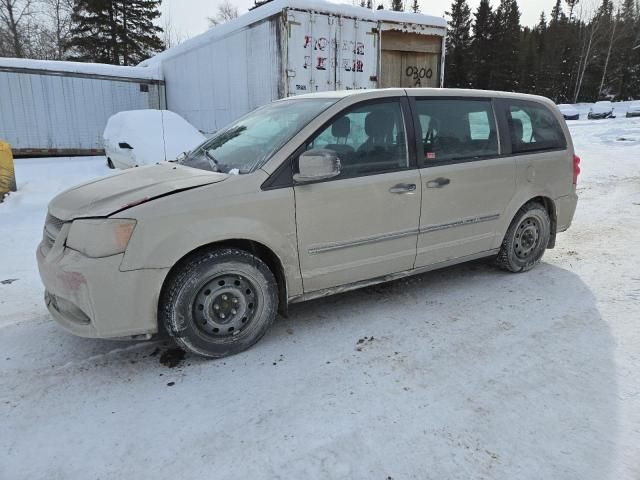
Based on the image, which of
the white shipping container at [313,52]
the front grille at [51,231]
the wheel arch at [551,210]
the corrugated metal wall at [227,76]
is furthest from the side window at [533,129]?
the corrugated metal wall at [227,76]

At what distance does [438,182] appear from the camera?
379cm

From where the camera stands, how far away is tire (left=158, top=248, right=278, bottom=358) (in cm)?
293

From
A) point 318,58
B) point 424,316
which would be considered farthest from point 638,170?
point 424,316

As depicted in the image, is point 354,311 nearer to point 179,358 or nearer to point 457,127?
point 179,358

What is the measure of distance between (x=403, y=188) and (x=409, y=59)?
7.92 m

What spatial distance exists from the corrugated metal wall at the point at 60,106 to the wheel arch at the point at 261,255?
47.2 feet

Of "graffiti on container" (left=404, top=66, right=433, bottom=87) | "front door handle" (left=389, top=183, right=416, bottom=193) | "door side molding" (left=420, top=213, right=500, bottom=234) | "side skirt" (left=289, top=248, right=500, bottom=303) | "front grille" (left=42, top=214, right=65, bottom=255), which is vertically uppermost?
"graffiti on container" (left=404, top=66, right=433, bottom=87)

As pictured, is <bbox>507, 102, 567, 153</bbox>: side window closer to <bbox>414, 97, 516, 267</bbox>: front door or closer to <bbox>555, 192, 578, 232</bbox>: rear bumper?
<bbox>414, 97, 516, 267</bbox>: front door

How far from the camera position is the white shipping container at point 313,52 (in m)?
8.98

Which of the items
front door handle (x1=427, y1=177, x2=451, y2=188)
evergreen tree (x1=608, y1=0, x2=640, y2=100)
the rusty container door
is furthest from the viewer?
evergreen tree (x1=608, y1=0, x2=640, y2=100)

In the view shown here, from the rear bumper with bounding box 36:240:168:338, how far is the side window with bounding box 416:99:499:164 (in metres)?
2.36

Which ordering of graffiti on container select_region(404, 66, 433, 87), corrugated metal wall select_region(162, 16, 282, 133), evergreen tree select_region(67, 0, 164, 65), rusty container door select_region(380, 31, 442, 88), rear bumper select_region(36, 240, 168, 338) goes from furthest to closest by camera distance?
evergreen tree select_region(67, 0, 164, 65)
graffiti on container select_region(404, 66, 433, 87)
rusty container door select_region(380, 31, 442, 88)
corrugated metal wall select_region(162, 16, 282, 133)
rear bumper select_region(36, 240, 168, 338)

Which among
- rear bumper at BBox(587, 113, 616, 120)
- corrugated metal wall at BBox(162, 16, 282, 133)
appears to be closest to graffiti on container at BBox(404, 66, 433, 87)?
corrugated metal wall at BBox(162, 16, 282, 133)

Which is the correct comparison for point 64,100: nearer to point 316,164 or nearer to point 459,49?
point 316,164
